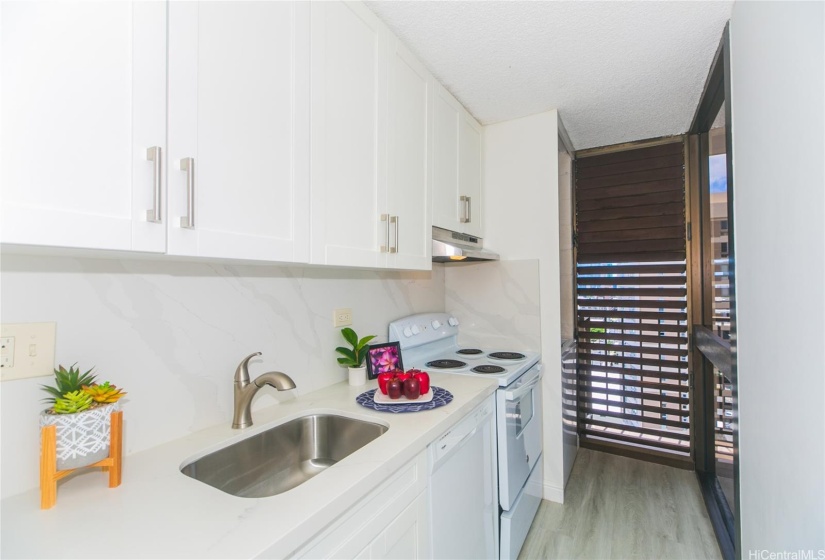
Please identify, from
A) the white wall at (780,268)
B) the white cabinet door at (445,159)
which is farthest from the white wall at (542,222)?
the white wall at (780,268)

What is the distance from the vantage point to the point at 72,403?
2.78 feet

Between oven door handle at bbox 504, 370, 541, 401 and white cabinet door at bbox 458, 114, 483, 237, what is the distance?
95cm

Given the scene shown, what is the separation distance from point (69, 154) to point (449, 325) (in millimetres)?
2149

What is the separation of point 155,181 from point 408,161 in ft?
3.63

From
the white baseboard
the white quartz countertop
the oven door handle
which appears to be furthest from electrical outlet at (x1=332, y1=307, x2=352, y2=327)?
the white baseboard

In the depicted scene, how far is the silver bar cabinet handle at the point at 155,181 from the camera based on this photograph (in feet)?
2.72

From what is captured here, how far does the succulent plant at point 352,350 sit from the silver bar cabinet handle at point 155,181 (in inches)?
41.9

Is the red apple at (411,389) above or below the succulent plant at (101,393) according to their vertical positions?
below

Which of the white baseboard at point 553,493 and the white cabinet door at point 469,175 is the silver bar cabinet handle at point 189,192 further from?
the white baseboard at point 553,493

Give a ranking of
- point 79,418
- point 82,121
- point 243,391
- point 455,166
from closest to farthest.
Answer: point 82,121
point 79,418
point 243,391
point 455,166

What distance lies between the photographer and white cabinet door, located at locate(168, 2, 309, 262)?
2.94 feet

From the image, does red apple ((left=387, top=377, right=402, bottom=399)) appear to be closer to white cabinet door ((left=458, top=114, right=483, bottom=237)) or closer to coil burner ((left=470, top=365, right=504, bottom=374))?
coil burner ((left=470, top=365, right=504, bottom=374))

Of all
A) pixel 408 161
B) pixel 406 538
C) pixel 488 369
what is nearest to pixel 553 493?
pixel 488 369

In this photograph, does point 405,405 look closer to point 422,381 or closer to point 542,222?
point 422,381
